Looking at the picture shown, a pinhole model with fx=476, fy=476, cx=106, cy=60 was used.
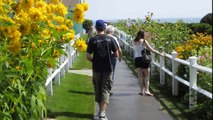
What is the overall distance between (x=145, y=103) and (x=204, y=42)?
195 centimetres

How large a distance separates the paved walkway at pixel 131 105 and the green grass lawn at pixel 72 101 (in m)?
0.43

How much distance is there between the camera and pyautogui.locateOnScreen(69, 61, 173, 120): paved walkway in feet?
30.3

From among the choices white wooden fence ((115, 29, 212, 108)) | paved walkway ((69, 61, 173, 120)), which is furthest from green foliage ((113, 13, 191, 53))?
paved walkway ((69, 61, 173, 120))

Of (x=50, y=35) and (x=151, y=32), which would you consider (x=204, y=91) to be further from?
(x=151, y=32)

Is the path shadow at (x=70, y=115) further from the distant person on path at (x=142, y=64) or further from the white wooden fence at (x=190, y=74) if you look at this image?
the distant person on path at (x=142, y=64)

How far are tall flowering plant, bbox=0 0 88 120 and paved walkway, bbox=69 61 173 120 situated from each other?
3065 mm

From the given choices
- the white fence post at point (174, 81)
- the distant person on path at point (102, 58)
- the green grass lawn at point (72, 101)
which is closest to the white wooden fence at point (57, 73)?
the green grass lawn at point (72, 101)

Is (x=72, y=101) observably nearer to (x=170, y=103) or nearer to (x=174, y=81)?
(x=170, y=103)

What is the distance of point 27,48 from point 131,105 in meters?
4.87

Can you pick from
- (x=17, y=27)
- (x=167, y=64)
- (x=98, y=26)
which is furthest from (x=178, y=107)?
(x=17, y=27)

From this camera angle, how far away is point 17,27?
5.73 metres

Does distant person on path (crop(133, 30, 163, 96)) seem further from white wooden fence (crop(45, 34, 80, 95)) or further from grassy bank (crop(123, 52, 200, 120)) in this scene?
white wooden fence (crop(45, 34, 80, 95))

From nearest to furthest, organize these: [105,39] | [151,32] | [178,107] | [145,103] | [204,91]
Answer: [204,91] → [105,39] → [178,107] → [145,103] → [151,32]

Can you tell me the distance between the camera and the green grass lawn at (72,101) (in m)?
9.27
